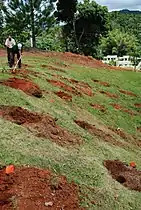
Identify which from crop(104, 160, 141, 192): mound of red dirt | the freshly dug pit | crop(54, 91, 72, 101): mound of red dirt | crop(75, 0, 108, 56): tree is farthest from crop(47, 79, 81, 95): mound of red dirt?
crop(75, 0, 108, 56): tree

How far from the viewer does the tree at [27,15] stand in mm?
37656

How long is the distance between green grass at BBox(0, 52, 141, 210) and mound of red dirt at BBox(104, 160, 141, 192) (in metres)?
0.25

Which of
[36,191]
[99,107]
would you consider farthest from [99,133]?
[36,191]

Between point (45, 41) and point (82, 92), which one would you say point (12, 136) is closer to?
point (82, 92)

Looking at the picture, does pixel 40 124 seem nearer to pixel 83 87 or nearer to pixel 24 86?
pixel 24 86

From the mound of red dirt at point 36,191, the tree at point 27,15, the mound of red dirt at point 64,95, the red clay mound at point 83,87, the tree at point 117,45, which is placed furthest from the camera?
the tree at point 117,45

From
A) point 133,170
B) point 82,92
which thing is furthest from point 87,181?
point 82,92

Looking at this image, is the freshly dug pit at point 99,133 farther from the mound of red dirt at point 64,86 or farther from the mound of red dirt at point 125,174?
the mound of red dirt at point 64,86

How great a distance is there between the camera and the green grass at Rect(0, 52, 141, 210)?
8.52 metres

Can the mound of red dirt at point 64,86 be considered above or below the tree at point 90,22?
below

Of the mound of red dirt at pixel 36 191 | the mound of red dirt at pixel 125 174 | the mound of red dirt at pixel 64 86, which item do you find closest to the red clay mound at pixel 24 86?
the mound of red dirt at pixel 64 86

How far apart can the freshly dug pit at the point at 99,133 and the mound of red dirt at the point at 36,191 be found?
4.53 metres

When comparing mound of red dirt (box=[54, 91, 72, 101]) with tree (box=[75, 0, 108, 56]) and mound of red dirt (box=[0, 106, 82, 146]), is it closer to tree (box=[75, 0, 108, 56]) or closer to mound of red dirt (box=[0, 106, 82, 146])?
mound of red dirt (box=[0, 106, 82, 146])

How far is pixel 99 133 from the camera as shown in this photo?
13062 mm
